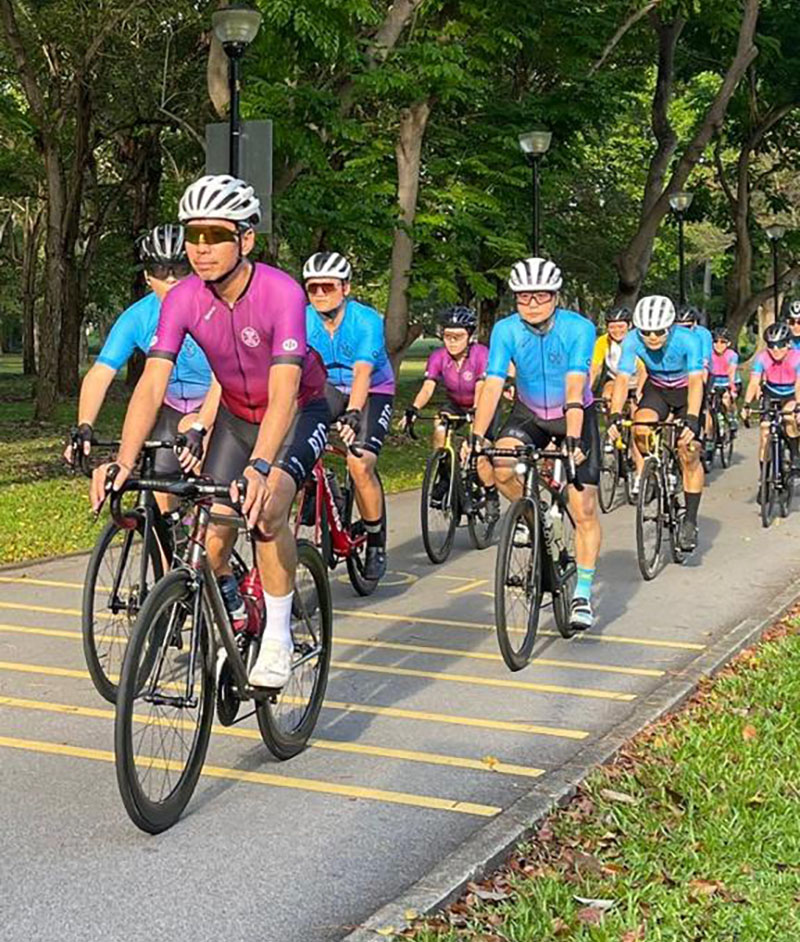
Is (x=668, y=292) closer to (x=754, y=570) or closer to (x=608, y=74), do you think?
(x=608, y=74)

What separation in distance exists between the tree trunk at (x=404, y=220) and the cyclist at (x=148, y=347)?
1283 centimetres

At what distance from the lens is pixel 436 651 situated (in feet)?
26.7

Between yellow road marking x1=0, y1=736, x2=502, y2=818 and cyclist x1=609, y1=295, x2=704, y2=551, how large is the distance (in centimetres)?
598

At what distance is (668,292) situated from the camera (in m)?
61.0

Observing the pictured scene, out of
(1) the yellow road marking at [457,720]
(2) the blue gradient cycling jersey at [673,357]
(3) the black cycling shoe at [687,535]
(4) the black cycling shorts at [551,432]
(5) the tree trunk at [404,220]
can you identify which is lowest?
(1) the yellow road marking at [457,720]

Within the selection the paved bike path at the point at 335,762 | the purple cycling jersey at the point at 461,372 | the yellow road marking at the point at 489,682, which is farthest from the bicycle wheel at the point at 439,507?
the yellow road marking at the point at 489,682

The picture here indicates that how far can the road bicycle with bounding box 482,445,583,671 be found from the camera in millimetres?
7496

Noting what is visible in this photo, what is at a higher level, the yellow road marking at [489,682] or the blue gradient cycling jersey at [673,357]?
the blue gradient cycling jersey at [673,357]

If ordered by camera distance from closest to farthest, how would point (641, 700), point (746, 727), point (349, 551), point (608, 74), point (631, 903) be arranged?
point (631, 903) < point (746, 727) < point (641, 700) < point (349, 551) < point (608, 74)

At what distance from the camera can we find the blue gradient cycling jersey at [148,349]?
7.10 meters

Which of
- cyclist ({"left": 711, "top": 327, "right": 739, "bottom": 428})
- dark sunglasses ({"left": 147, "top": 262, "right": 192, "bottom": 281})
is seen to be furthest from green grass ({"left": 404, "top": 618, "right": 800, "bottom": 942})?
cyclist ({"left": 711, "top": 327, "right": 739, "bottom": 428})

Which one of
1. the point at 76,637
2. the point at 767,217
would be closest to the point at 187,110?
the point at 76,637

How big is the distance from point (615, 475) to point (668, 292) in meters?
47.2

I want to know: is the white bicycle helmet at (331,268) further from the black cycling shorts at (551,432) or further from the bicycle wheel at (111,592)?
the bicycle wheel at (111,592)
